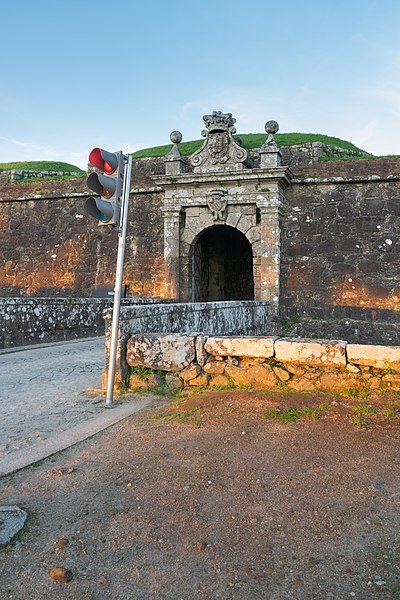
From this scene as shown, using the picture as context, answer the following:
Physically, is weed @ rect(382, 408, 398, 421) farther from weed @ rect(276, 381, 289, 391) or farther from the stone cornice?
the stone cornice

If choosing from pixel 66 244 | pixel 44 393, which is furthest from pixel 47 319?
pixel 66 244

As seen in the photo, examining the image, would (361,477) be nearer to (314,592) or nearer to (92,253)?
(314,592)

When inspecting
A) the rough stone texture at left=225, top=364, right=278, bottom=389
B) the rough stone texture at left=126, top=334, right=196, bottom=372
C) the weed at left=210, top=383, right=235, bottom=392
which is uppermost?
the rough stone texture at left=126, top=334, right=196, bottom=372

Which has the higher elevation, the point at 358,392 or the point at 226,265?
the point at 226,265

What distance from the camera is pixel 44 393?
4449 millimetres

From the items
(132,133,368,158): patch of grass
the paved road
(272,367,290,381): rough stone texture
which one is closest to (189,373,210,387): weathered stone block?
(272,367,290,381): rough stone texture

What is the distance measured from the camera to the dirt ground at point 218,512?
64.5 inches

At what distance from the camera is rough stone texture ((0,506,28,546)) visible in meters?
1.89

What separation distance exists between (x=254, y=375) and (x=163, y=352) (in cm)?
91

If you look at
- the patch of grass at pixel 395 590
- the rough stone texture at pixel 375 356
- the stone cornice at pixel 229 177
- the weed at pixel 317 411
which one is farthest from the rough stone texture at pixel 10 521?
the stone cornice at pixel 229 177

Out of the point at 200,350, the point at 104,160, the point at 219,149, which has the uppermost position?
the point at 219,149

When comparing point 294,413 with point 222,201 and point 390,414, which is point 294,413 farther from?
point 222,201

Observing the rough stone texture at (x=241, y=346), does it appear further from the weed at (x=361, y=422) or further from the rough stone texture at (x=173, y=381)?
the weed at (x=361, y=422)

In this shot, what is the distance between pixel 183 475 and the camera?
2.48 metres
